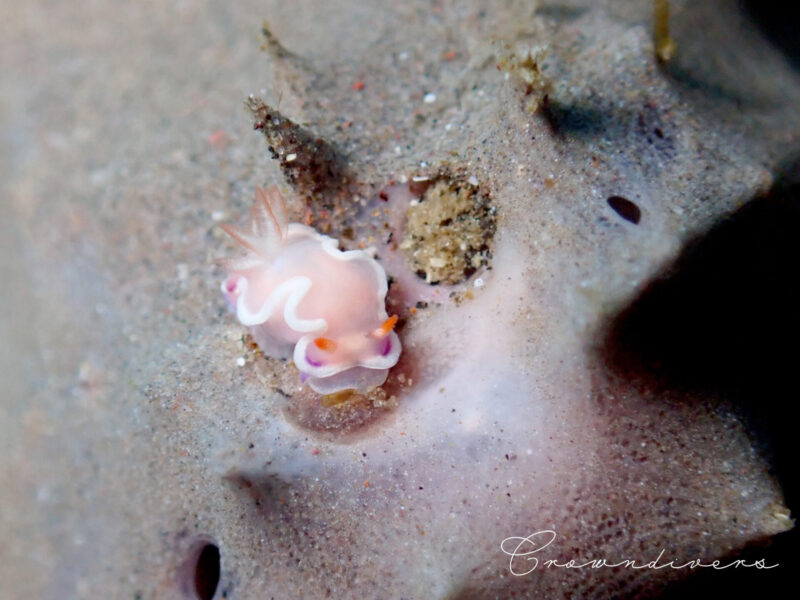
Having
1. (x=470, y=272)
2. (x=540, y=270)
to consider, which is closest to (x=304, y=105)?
(x=470, y=272)

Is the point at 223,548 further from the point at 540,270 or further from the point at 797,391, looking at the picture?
the point at 797,391

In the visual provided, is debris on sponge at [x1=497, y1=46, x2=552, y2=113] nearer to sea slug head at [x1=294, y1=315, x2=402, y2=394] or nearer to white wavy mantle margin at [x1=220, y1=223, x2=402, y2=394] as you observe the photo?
white wavy mantle margin at [x1=220, y1=223, x2=402, y2=394]

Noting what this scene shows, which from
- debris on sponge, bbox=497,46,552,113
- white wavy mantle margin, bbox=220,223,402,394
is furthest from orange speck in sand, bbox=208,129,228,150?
debris on sponge, bbox=497,46,552,113

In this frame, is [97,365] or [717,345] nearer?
[717,345]

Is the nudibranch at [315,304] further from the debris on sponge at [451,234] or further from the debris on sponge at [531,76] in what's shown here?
the debris on sponge at [531,76]

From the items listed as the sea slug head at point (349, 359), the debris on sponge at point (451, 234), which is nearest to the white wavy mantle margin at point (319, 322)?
the sea slug head at point (349, 359)

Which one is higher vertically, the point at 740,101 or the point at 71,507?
the point at 740,101

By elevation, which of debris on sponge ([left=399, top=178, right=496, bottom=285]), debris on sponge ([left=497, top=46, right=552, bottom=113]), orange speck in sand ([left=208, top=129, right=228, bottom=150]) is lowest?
debris on sponge ([left=399, top=178, right=496, bottom=285])

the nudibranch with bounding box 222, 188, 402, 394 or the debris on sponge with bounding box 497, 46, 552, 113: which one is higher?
the debris on sponge with bounding box 497, 46, 552, 113

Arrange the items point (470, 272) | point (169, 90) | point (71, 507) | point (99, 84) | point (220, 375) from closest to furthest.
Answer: point (470, 272), point (220, 375), point (71, 507), point (169, 90), point (99, 84)
